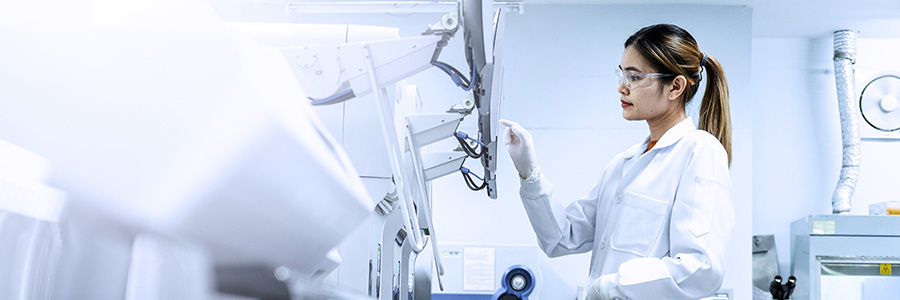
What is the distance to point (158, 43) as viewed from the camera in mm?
392

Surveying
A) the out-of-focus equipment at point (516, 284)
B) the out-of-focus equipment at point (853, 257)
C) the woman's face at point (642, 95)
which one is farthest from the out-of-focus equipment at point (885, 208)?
the woman's face at point (642, 95)

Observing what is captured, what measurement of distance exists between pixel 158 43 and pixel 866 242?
4032 mm

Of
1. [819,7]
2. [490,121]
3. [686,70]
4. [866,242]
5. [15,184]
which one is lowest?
[866,242]

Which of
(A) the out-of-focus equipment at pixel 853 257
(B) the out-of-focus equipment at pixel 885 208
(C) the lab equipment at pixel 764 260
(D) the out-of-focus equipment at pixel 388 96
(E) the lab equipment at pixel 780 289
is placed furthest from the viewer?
(C) the lab equipment at pixel 764 260

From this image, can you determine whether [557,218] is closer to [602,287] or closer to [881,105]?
[602,287]

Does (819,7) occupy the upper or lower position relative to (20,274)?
upper

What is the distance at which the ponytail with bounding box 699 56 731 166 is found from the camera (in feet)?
5.75

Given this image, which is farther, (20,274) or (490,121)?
(490,121)

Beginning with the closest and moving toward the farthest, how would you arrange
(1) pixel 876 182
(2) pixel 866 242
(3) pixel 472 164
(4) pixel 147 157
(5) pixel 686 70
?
(4) pixel 147 157, (5) pixel 686 70, (2) pixel 866 242, (3) pixel 472 164, (1) pixel 876 182

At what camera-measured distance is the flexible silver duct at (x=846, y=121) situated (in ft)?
13.3

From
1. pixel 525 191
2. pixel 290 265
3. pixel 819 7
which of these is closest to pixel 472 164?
pixel 819 7

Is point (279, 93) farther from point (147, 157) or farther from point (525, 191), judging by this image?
point (525, 191)

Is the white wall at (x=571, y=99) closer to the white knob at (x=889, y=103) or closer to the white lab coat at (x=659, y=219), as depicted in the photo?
the white knob at (x=889, y=103)

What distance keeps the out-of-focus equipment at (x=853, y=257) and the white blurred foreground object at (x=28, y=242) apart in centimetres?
390
